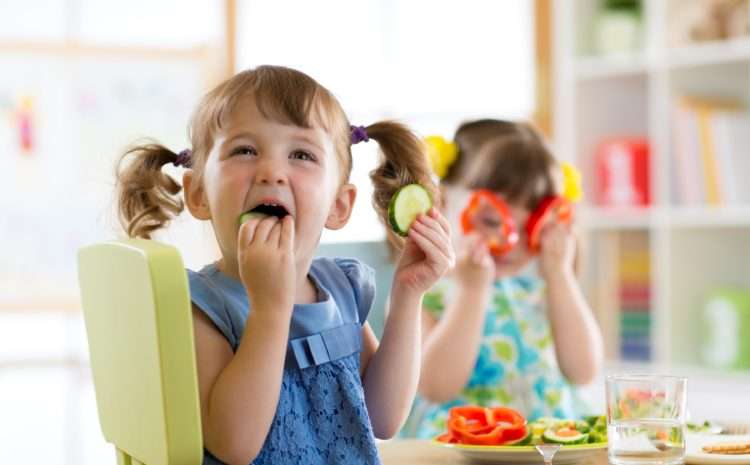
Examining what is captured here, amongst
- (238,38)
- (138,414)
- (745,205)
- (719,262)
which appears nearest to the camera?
(138,414)

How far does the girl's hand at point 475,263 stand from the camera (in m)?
2.13

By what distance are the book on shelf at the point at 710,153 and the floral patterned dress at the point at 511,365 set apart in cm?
121

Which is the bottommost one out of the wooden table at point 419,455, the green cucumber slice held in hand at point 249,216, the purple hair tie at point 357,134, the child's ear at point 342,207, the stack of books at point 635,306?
the stack of books at point 635,306

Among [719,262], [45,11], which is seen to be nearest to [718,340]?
[719,262]

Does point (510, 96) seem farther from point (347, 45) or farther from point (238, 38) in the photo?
point (238, 38)

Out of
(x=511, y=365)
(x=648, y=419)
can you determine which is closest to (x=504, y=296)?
(x=511, y=365)

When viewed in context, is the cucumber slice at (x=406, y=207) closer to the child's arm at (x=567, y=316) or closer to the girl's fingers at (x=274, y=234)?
the girl's fingers at (x=274, y=234)

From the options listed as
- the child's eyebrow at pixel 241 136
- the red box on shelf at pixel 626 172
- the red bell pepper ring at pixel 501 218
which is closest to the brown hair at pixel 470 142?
the red bell pepper ring at pixel 501 218

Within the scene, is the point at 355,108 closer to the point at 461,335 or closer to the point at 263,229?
the point at 461,335

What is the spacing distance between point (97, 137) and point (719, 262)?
2.08 meters

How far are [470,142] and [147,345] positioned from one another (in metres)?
1.35

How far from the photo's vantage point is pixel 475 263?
2.13 meters

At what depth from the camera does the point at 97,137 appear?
4.07 m

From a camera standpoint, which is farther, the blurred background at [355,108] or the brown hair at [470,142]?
the blurred background at [355,108]
